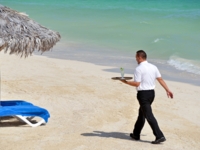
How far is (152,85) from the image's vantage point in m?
7.92

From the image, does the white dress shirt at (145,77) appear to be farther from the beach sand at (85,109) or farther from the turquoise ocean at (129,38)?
the turquoise ocean at (129,38)

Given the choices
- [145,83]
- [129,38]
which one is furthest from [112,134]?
[129,38]

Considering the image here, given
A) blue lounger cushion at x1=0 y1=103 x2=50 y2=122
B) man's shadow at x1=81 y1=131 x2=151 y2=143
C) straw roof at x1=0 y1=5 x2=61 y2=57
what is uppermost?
straw roof at x1=0 y1=5 x2=61 y2=57

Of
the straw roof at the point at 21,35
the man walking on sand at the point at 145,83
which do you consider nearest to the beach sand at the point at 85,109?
the man walking on sand at the point at 145,83

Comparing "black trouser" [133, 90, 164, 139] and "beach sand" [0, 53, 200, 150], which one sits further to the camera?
"beach sand" [0, 53, 200, 150]

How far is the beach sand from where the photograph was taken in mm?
8289

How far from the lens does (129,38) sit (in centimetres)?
2370

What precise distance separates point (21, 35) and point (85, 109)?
2.19m

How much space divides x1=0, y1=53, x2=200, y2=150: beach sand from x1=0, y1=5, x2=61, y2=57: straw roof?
1.25 metres

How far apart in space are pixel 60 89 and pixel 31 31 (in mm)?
3137

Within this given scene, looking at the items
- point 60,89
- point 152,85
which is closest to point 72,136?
point 152,85

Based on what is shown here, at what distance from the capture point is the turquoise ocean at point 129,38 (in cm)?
1741

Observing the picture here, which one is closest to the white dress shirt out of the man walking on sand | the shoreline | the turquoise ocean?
the man walking on sand

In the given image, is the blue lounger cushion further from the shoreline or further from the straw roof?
the shoreline
